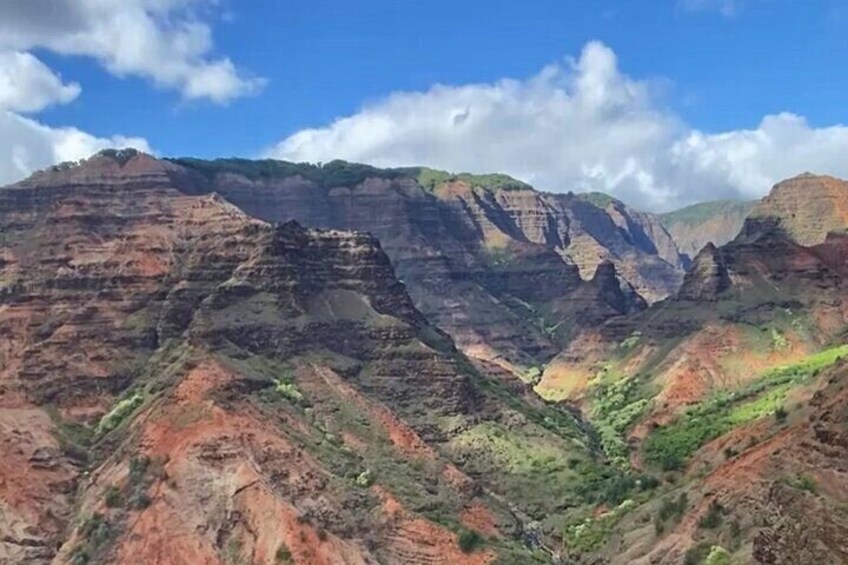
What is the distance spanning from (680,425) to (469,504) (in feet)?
158

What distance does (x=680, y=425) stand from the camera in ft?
535

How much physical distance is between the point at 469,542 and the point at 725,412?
5821cm

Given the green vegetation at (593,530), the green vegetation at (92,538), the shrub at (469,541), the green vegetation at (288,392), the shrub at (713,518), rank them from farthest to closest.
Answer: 1. the green vegetation at (288,392)
2. the shrub at (469,541)
3. the green vegetation at (92,538)
4. the green vegetation at (593,530)
5. the shrub at (713,518)

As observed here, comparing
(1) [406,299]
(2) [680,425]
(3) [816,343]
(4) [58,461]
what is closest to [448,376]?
(1) [406,299]

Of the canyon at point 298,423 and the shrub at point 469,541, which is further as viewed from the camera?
the shrub at point 469,541

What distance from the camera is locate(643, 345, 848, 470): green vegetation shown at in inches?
5669

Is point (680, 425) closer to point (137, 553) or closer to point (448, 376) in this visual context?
point (448, 376)

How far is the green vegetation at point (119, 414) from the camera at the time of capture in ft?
447

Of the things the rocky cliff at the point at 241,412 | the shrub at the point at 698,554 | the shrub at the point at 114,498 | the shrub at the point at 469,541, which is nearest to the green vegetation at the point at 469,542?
the shrub at the point at 469,541

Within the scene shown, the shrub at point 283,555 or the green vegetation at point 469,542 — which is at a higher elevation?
the shrub at point 283,555

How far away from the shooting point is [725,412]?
524 ft

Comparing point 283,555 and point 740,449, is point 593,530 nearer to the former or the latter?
point 740,449

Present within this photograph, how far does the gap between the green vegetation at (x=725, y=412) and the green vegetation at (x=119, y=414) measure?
65.2m

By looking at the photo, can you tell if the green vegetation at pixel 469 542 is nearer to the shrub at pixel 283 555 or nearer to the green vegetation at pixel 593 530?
the green vegetation at pixel 593 530
